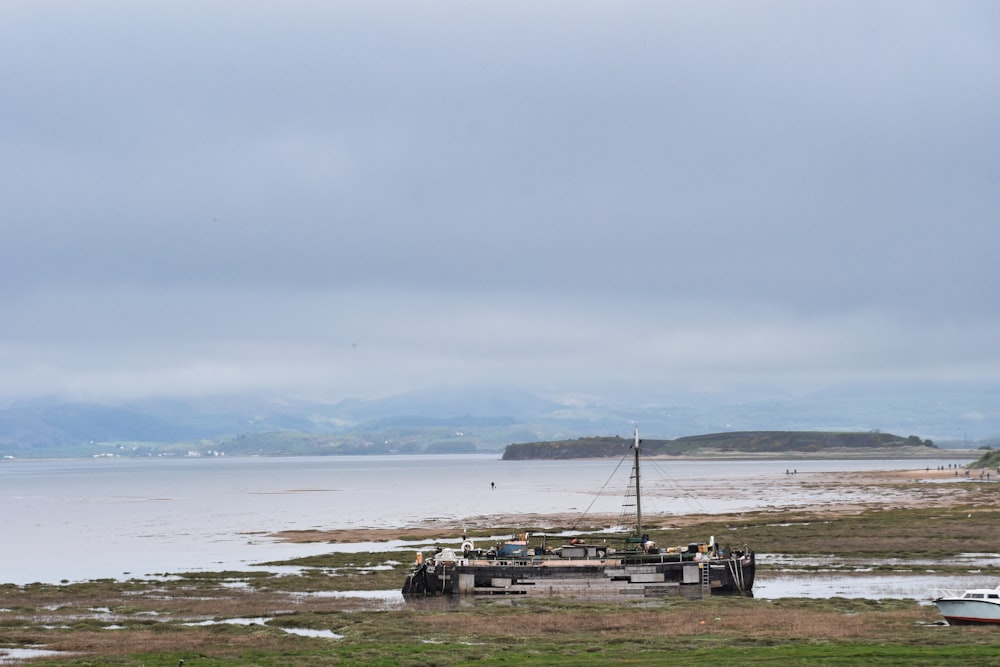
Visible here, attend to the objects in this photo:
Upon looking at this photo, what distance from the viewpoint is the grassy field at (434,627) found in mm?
44219

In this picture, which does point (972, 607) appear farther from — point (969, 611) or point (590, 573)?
point (590, 573)

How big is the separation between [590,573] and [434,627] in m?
16.5

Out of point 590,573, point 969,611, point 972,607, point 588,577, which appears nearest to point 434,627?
point 588,577

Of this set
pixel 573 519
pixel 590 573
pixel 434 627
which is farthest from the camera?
pixel 573 519

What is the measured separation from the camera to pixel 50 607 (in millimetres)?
67500

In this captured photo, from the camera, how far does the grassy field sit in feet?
145

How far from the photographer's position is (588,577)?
70.3 meters

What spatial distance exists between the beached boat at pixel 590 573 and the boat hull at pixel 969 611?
708 inches

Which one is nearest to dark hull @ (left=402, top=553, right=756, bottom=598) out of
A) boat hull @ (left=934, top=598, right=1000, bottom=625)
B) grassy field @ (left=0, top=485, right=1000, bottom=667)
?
grassy field @ (left=0, top=485, right=1000, bottom=667)

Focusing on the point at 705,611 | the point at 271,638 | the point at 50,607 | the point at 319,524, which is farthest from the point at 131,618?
the point at 319,524

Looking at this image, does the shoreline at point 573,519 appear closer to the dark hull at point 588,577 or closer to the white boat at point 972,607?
the dark hull at point 588,577

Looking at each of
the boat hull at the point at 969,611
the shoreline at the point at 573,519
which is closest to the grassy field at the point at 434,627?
the boat hull at the point at 969,611

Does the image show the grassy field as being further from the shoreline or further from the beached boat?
the shoreline

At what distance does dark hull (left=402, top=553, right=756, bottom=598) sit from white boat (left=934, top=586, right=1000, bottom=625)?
18312 millimetres
